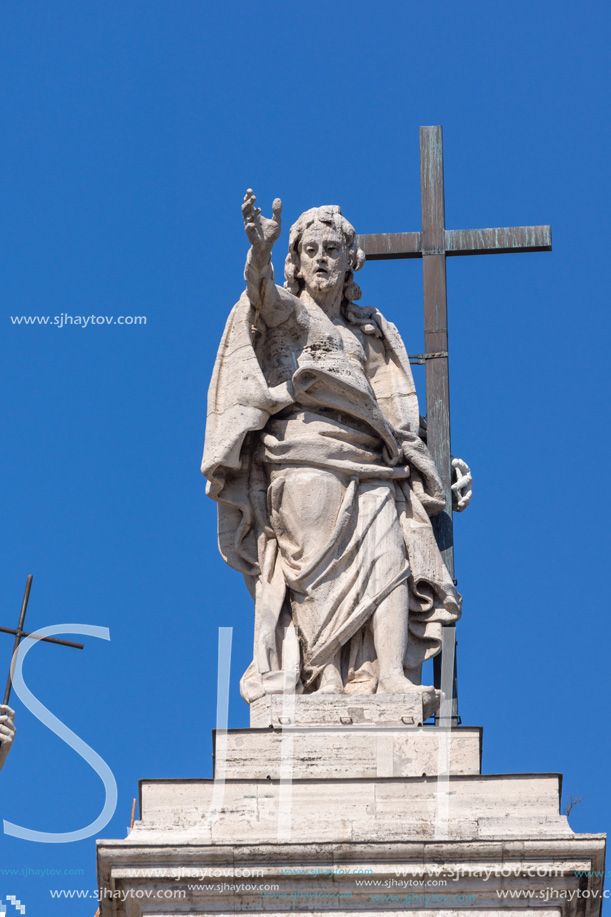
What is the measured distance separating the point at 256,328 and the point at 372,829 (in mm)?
4533

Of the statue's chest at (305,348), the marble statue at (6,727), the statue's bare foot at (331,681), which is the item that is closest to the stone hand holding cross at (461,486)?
the statue's chest at (305,348)

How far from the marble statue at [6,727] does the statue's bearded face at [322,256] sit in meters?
4.85

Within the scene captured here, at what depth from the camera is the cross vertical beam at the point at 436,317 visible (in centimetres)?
1819

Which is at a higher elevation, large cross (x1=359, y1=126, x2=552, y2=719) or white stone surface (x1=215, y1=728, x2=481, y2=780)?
large cross (x1=359, y1=126, x2=552, y2=719)

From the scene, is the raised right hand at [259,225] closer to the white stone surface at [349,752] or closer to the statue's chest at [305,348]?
the statue's chest at [305,348]

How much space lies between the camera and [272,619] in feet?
54.3

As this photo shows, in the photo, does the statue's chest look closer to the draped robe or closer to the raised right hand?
the draped robe

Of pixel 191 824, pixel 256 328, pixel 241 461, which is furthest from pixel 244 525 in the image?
pixel 191 824

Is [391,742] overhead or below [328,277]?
below

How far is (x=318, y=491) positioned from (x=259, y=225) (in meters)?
2.08

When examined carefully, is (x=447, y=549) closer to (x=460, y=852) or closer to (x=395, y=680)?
(x=395, y=680)

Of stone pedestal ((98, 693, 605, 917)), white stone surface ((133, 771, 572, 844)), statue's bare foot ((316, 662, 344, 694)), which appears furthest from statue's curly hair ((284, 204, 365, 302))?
white stone surface ((133, 771, 572, 844))

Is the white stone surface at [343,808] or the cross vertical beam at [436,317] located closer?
the white stone surface at [343,808]

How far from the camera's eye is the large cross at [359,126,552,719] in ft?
61.8
